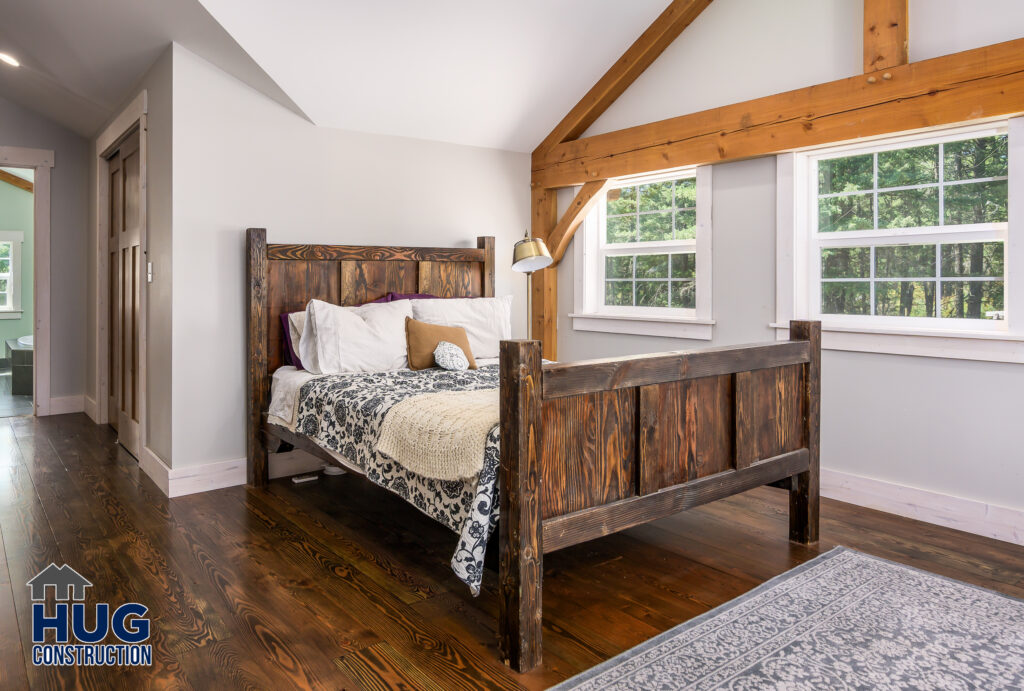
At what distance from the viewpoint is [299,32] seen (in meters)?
3.46

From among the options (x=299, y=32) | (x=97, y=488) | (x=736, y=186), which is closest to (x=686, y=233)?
(x=736, y=186)

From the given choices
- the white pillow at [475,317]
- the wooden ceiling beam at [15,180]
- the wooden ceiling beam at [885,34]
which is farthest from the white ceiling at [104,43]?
the wooden ceiling beam at [15,180]

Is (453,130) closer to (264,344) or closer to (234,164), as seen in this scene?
(234,164)

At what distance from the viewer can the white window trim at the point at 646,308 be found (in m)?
4.07

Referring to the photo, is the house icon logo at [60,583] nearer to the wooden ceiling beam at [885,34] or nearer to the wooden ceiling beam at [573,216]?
the wooden ceiling beam at [573,216]

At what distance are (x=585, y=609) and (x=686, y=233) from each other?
269 cm

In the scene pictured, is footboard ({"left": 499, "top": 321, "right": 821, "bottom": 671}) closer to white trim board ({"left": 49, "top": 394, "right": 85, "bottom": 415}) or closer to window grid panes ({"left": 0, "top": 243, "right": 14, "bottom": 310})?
white trim board ({"left": 49, "top": 394, "right": 85, "bottom": 415})

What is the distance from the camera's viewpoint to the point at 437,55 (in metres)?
3.87

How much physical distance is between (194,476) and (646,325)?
9.15ft

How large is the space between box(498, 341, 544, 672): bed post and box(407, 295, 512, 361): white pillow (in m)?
2.06

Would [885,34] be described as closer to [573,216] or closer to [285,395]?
[573,216]

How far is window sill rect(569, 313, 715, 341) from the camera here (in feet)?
13.5

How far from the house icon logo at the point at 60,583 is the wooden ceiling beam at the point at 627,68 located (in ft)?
12.4

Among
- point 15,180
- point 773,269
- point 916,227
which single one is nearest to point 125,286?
point 773,269
